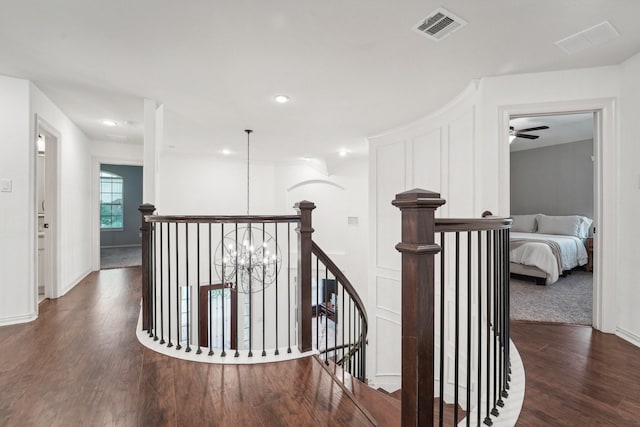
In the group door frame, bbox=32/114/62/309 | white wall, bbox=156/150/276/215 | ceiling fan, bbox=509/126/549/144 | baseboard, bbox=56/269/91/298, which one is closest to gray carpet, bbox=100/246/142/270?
baseboard, bbox=56/269/91/298

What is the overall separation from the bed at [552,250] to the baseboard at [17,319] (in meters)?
5.90

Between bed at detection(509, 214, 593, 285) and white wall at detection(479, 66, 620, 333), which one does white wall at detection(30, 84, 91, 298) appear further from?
bed at detection(509, 214, 593, 285)

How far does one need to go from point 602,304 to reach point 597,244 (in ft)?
1.65

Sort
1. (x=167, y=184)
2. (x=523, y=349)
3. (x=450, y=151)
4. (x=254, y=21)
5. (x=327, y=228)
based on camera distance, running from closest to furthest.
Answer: (x=254, y=21), (x=523, y=349), (x=450, y=151), (x=167, y=184), (x=327, y=228)

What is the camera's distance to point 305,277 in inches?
89.9

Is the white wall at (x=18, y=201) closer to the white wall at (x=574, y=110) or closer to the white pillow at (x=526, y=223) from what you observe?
the white wall at (x=574, y=110)

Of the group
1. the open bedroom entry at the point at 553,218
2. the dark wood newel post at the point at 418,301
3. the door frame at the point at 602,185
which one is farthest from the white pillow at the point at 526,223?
the dark wood newel post at the point at 418,301

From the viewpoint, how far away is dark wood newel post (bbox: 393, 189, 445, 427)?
1023 millimetres

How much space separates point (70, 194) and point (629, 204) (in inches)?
237

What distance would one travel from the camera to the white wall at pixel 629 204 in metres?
2.49

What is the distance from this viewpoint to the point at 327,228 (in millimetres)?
7246

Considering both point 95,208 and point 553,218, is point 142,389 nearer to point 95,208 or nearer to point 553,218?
point 95,208

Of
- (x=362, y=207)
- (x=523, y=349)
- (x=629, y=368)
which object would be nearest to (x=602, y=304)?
(x=629, y=368)

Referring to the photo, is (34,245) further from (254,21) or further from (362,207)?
(362,207)
